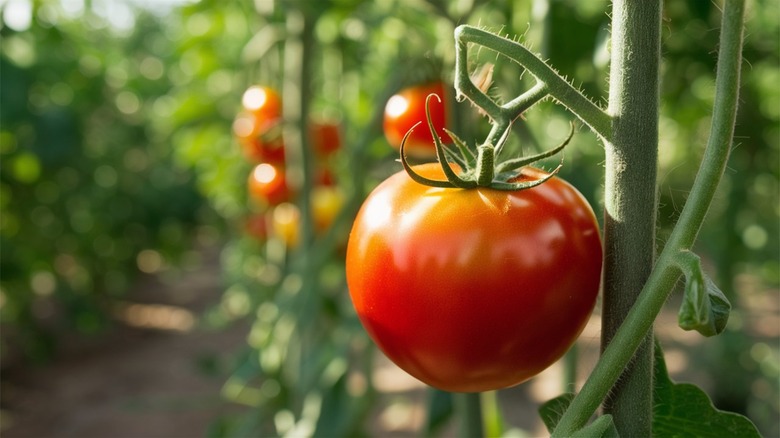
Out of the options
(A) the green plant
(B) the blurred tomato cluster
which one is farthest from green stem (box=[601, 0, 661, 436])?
(B) the blurred tomato cluster

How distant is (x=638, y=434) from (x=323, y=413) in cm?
91

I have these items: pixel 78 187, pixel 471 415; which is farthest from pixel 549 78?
pixel 78 187

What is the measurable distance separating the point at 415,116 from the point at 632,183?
0.60m

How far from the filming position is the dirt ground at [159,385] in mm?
3102

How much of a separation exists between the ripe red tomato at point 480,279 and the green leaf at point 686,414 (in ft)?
0.19

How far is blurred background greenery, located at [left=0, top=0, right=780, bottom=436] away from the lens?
117 cm

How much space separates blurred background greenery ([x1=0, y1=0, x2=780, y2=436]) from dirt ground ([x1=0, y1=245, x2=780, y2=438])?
0.16 m

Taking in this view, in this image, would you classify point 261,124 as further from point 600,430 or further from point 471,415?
point 600,430

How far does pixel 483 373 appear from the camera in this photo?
1.44 ft

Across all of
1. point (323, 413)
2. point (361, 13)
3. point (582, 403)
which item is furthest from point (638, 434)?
point (361, 13)

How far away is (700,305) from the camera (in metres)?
0.32

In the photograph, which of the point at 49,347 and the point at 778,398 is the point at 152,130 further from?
the point at 778,398

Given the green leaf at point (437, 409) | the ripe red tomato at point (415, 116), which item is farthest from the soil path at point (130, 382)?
the ripe red tomato at point (415, 116)

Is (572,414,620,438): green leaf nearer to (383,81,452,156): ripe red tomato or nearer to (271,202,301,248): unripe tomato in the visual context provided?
(383,81,452,156): ripe red tomato
